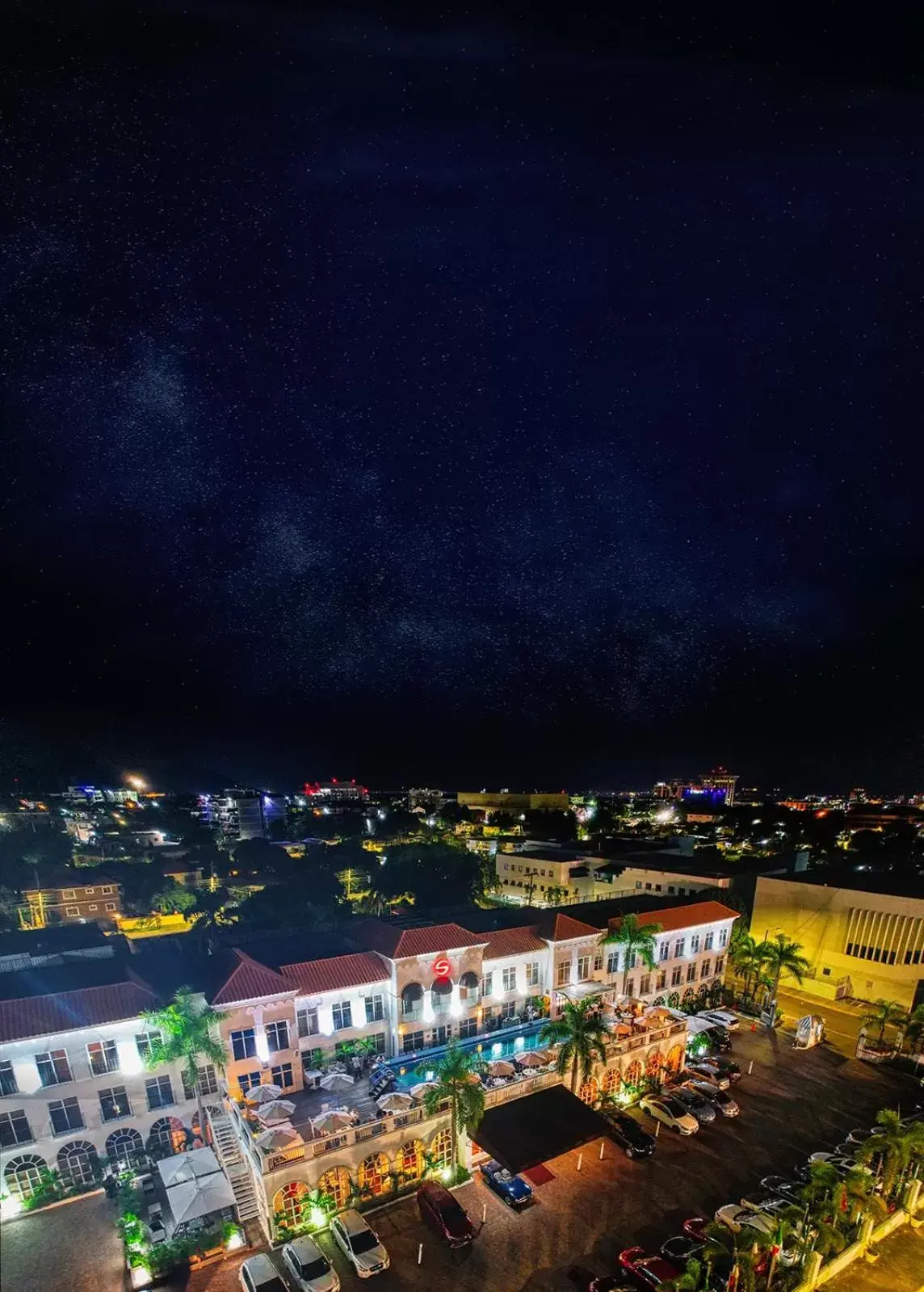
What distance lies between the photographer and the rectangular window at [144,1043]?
104 ft

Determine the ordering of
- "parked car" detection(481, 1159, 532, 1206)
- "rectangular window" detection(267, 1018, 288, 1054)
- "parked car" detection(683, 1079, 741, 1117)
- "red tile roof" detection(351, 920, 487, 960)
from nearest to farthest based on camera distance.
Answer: "parked car" detection(481, 1159, 532, 1206)
"rectangular window" detection(267, 1018, 288, 1054)
"red tile roof" detection(351, 920, 487, 960)
"parked car" detection(683, 1079, 741, 1117)

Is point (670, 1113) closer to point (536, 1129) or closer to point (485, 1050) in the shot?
point (536, 1129)

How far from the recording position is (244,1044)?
33094 millimetres

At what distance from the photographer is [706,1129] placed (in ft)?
123

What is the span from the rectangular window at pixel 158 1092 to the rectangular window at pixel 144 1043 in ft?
5.36

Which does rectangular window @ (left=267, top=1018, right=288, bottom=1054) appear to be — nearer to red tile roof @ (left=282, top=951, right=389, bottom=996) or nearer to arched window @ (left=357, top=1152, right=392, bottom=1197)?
red tile roof @ (left=282, top=951, right=389, bottom=996)

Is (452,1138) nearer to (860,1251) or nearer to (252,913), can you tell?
(860,1251)

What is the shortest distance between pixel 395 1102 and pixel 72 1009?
61.4 ft

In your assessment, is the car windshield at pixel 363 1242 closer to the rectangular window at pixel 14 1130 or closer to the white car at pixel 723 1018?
the rectangular window at pixel 14 1130

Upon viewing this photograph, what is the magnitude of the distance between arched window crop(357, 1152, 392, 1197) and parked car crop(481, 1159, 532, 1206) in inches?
226

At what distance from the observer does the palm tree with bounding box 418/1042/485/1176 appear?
30547 mm

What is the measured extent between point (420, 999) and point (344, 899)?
50225 mm

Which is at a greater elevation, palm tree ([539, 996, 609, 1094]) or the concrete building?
palm tree ([539, 996, 609, 1094])

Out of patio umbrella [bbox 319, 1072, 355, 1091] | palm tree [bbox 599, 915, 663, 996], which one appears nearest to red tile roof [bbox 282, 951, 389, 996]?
patio umbrella [bbox 319, 1072, 355, 1091]
